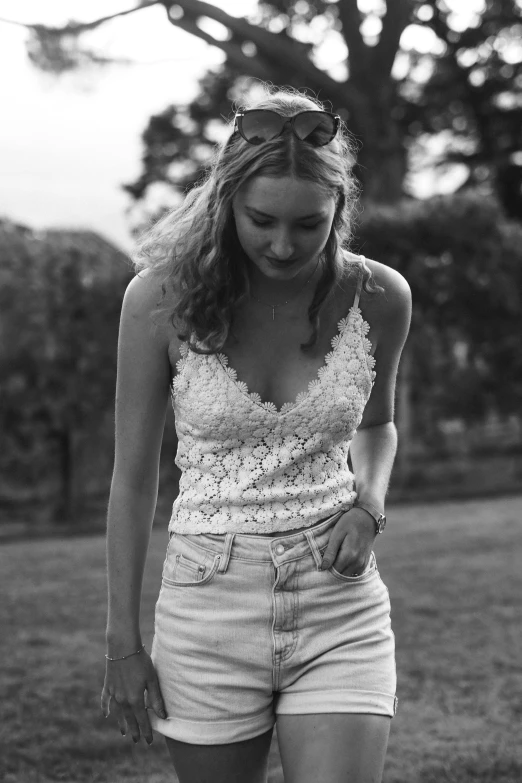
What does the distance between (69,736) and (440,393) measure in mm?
8918

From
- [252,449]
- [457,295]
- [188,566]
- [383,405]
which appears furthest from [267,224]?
[457,295]

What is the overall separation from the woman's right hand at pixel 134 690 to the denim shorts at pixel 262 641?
0.17 feet

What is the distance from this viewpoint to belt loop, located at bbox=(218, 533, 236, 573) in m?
2.00

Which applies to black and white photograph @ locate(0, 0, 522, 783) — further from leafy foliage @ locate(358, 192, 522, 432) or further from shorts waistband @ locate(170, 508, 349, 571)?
leafy foliage @ locate(358, 192, 522, 432)

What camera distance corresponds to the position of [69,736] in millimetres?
4074

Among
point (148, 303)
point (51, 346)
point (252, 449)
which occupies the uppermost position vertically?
point (51, 346)

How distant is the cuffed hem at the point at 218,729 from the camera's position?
201 centimetres

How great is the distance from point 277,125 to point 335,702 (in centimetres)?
111

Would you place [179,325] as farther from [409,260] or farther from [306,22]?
[306,22]

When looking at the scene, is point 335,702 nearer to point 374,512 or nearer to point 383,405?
point 374,512

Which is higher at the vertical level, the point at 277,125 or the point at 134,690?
the point at 277,125

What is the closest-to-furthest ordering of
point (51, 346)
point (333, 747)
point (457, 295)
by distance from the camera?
point (333, 747), point (51, 346), point (457, 295)

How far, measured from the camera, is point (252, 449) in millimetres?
2062

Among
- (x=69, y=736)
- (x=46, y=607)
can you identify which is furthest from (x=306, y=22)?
(x=69, y=736)
